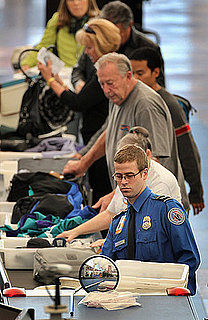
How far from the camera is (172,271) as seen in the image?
2652mm

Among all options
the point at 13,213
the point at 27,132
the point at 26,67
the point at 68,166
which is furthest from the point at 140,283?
the point at 26,67

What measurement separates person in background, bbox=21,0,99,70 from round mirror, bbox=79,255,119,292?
4484mm

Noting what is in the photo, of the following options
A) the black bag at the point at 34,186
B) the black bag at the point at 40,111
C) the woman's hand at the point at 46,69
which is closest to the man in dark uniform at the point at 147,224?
the black bag at the point at 34,186

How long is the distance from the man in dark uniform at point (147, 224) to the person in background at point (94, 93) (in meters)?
1.88

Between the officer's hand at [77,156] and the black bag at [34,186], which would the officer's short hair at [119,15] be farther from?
the black bag at [34,186]

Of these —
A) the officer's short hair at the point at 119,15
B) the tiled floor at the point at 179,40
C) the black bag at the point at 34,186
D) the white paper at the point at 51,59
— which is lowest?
the tiled floor at the point at 179,40

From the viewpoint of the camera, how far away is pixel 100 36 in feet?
15.2

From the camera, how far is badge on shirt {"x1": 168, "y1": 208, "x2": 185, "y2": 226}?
2.79 m

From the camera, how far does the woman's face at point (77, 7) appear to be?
6.63 metres

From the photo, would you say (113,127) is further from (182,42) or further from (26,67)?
(182,42)

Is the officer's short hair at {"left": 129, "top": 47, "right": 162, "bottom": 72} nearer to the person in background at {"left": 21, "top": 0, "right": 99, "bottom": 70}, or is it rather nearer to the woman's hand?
the woman's hand

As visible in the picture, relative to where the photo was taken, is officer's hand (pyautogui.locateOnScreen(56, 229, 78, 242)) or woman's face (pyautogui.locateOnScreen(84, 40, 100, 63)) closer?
officer's hand (pyautogui.locateOnScreen(56, 229, 78, 242))

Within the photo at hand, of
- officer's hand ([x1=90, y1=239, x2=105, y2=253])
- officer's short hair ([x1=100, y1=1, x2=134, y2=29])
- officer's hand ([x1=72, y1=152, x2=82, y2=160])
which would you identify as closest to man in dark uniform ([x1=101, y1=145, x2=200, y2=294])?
officer's hand ([x1=90, y1=239, x2=105, y2=253])

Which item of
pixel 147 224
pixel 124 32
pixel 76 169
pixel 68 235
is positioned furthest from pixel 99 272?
pixel 124 32
